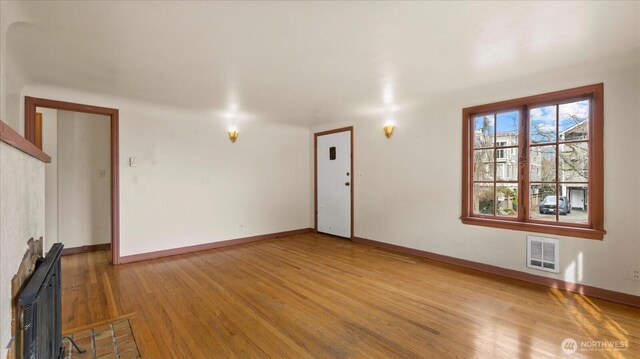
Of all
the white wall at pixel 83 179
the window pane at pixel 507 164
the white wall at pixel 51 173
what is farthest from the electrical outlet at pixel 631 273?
the white wall at pixel 51 173

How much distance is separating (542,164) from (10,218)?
4.18m

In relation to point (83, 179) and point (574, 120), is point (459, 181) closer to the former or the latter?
point (574, 120)

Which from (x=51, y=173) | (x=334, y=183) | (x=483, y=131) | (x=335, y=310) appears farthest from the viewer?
(x=334, y=183)

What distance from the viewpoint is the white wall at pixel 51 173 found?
4203 millimetres

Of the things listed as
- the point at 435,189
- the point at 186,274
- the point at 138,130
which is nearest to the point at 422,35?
the point at 435,189

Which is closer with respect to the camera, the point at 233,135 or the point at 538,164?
the point at 538,164

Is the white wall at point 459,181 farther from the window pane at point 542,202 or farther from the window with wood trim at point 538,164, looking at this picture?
the window pane at point 542,202

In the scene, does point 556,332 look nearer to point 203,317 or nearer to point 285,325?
point 285,325

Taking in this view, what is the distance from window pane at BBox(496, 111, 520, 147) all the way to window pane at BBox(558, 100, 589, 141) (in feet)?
1.36

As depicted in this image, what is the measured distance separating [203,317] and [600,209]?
3.73 meters

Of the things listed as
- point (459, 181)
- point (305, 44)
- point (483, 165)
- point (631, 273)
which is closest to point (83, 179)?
point (305, 44)

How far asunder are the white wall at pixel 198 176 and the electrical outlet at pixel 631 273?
4.54 metres

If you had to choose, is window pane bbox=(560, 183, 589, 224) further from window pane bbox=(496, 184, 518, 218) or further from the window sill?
window pane bbox=(496, 184, 518, 218)

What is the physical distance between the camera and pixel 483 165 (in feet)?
12.1
